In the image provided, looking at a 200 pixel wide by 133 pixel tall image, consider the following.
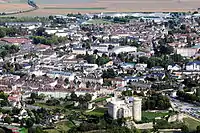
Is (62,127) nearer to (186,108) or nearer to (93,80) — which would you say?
(186,108)

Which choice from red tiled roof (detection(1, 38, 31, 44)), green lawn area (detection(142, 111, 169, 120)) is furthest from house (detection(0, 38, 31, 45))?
green lawn area (detection(142, 111, 169, 120))

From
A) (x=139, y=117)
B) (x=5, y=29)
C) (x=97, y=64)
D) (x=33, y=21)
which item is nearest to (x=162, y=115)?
(x=139, y=117)

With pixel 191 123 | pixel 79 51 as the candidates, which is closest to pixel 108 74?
pixel 79 51

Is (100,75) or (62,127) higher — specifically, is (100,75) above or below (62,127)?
above

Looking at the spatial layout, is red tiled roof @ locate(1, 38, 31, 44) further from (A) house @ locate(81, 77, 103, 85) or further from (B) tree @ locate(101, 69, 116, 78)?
(A) house @ locate(81, 77, 103, 85)

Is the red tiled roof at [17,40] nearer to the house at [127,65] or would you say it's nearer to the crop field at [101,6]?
the house at [127,65]

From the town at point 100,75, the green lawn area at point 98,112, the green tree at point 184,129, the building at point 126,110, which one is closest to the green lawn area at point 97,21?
the town at point 100,75

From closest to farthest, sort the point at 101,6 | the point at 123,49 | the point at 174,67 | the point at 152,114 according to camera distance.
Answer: the point at 152,114 < the point at 174,67 < the point at 123,49 < the point at 101,6
